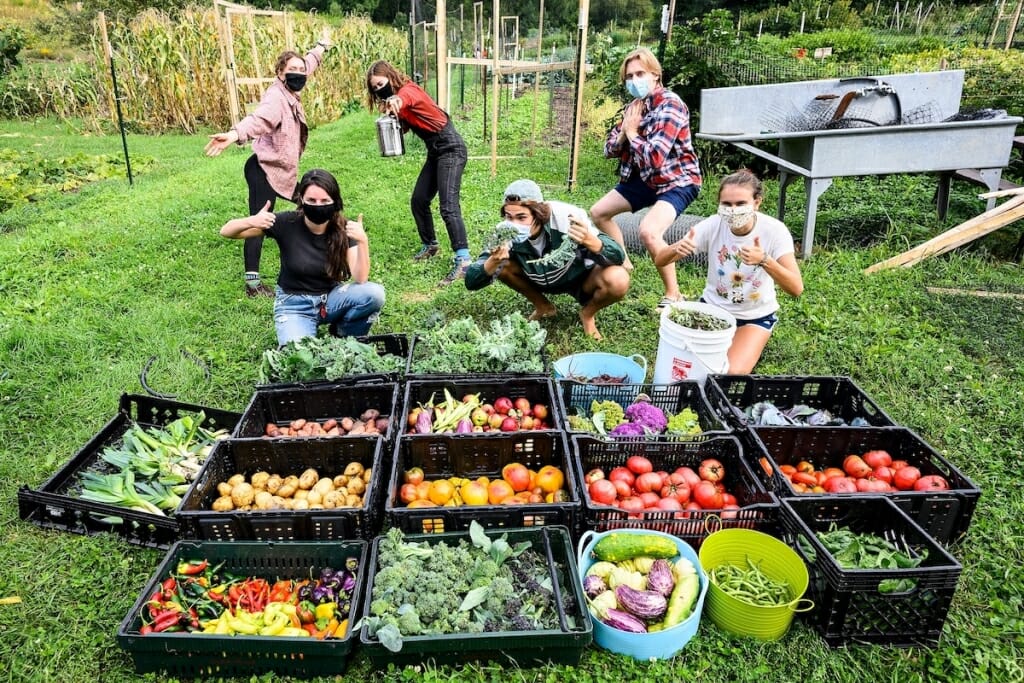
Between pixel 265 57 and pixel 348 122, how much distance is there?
248cm

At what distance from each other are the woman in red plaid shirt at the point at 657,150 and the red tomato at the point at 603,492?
223 centimetres

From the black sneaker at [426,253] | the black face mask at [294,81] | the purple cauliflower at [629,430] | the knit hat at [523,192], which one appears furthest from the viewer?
the black sneaker at [426,253]

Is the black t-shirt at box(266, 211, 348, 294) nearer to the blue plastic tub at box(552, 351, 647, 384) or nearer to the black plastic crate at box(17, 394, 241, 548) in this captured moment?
the black plastic crate at box(17, 394, 241, 548)

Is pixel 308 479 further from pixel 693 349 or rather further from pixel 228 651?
pixel 693 349

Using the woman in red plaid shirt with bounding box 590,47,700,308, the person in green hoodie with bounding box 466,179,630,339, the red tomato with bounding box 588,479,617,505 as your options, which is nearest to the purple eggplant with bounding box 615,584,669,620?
the red tomato with bounding box 588,479,617,505

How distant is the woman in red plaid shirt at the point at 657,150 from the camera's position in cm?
489

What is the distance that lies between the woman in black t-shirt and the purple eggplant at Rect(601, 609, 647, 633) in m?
2.70

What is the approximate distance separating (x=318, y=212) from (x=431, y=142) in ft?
7.27

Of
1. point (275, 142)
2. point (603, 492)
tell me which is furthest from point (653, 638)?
point (275, 142)

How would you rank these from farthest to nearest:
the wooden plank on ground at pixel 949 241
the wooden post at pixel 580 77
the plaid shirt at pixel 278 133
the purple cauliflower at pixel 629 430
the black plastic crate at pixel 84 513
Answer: the wooden post at pixel 580 77
the wooden plank on ground at pixel 949 241
the plaid shirt at pixel 278 133
the purple cauliflower at pixel 629 430
the black plastic crate at pixel 84 513

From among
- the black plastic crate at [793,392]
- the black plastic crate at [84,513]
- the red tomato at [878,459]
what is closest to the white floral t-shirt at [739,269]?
the black plastic crate at [793,392]

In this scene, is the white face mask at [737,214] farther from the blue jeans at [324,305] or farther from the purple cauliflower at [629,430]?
the blue jeans at [324,305]

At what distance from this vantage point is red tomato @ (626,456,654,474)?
3.19 meters

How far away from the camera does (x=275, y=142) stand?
5.51 metres
